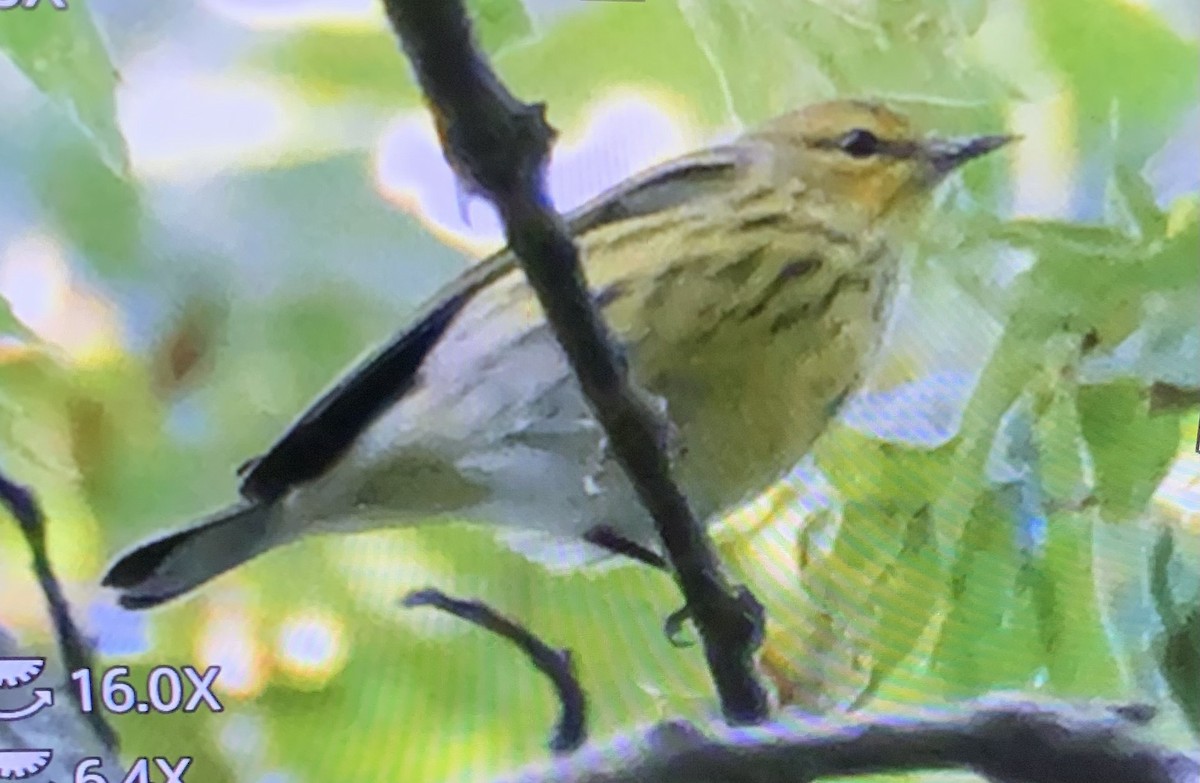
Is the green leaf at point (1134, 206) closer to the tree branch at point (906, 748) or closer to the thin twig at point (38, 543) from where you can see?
the tree branch at point (906, 748)

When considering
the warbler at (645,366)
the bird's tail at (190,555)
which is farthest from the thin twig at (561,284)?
the bird's tail at (190,555)

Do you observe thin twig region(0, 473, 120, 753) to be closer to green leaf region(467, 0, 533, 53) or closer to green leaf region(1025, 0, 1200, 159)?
green leaf region(467, 0, 533, 53)

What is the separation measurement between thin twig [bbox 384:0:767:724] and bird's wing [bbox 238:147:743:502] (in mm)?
41

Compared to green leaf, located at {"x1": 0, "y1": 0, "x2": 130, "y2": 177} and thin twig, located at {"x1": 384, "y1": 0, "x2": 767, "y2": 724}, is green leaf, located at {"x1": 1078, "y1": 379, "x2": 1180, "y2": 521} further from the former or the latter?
green leaf, located at {"x1": 0, "y1": 0, "x2": 130, "y2": 177}

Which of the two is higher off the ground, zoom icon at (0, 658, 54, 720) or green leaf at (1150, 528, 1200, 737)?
zoom icon at (0, 658, 54, 720)

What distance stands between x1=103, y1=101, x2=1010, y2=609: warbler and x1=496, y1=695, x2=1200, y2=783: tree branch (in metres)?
0.08

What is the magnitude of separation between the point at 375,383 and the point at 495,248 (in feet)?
0.20

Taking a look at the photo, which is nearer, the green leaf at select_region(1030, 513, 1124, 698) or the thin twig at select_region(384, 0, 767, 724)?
the thin twig at select_region(384, 0, 767, 724)

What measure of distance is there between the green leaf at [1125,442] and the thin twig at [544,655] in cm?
20

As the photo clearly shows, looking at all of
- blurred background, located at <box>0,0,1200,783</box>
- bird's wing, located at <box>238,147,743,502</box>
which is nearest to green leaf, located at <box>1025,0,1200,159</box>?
blurred background, located at <box>0,0,1200,783</box>

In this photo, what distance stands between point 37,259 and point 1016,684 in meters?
0.36

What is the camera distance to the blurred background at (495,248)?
49 centimetres

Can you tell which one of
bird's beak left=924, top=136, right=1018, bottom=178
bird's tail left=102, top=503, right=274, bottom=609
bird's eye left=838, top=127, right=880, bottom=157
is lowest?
bird's tail left=102, top=503, right=274, bottom=609

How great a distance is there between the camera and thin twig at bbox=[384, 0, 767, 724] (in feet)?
1.39
